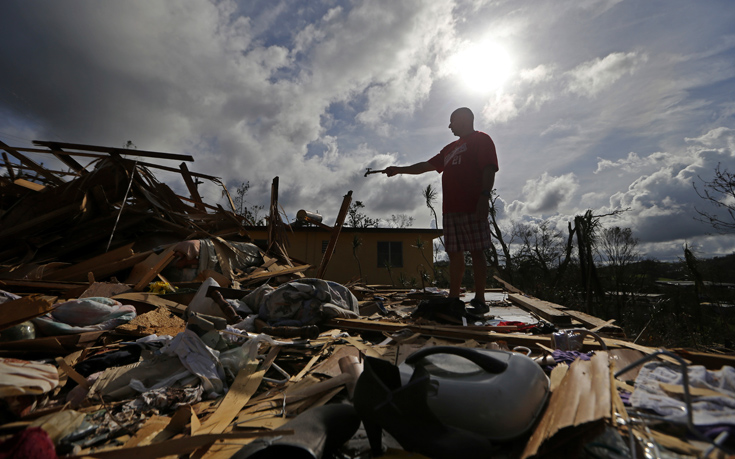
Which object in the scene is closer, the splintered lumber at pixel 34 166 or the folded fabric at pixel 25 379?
the folded fabric at pixel 25 379

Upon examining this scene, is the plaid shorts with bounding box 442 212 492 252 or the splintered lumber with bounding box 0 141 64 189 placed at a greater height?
the splintered lumber with bounding box 0 141 64 189

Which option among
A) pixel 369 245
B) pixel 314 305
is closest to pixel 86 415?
pixel 314 305

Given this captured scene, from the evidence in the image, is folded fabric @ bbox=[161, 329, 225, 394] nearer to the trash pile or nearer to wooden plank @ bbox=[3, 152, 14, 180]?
the trash pile

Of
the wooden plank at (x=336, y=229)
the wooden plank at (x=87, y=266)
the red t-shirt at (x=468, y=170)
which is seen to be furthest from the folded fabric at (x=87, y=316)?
the red t-shirt at (x=468, y=170)

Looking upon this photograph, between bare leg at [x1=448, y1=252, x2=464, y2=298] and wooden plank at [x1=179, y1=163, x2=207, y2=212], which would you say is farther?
wooden plank at [x1=179, y1=163, x2=207, y2=212]

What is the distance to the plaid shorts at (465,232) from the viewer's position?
10.8ft

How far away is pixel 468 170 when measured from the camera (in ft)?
11.1

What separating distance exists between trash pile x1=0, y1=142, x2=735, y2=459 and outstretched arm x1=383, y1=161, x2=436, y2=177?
1689 millimetres

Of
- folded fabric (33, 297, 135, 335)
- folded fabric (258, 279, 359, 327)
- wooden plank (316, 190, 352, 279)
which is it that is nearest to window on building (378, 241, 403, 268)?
wooden plank (316, 190, 352, 279)

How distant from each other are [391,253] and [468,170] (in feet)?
46.0

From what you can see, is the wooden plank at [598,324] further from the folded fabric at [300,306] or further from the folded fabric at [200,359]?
the folded fabric at [200,359]

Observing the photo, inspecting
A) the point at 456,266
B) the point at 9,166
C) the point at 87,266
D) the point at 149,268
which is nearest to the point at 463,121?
the point at 456,266

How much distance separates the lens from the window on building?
1719cm

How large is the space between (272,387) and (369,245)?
15630mm
